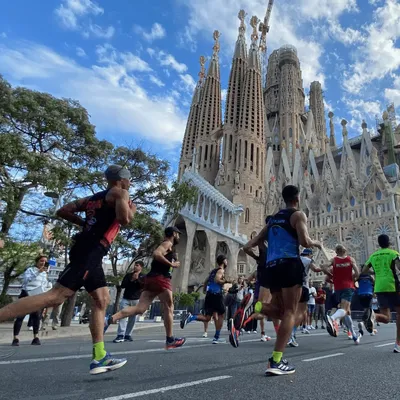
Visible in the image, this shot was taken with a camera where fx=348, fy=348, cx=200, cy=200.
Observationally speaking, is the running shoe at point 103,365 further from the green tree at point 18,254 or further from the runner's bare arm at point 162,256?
the green tree at point 18,254

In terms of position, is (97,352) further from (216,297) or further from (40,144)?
(40,144)

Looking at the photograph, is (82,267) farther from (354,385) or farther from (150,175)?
(150,175)

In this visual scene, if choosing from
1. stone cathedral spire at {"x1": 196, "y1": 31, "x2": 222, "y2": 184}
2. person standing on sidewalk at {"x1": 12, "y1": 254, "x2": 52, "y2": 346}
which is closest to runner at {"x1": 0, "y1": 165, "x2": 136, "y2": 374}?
person standing on sidewalk at {"x1": 12, "y1": 254, "x2": 52, "y2": 346}

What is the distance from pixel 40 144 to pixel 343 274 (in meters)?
11.0

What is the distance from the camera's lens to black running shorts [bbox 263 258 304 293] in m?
3.28

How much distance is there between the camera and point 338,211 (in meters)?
44.4

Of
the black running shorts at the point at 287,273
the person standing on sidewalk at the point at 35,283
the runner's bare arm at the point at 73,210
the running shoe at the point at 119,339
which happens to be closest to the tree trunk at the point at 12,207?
the person standing on sidewalk at the point at 35,283

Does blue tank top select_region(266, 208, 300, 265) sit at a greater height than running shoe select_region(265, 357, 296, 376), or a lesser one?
greater

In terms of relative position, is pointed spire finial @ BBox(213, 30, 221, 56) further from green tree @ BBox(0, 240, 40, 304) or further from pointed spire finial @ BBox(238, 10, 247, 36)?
green tree @ BBox(0, 240, 40, 304)

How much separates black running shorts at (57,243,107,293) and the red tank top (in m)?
5.10

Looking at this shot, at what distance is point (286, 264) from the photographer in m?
3.32

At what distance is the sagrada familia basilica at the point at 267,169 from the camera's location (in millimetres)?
40688

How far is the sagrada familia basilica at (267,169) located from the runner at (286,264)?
33634 mm

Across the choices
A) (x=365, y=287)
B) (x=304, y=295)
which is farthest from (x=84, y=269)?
(x=365, y=287)
